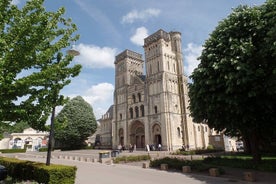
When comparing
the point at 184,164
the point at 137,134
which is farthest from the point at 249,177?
the point at 137,134

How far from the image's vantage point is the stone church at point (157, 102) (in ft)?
151

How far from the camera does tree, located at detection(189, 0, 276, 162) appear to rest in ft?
44.3

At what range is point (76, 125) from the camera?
168 ft

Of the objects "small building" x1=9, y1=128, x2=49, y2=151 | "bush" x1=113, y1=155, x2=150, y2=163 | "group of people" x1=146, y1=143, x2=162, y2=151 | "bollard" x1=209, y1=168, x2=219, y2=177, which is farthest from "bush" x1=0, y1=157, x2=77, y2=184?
"small building" x1=9, y1=128, x2=49, y2=151

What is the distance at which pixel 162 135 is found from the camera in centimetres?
4491

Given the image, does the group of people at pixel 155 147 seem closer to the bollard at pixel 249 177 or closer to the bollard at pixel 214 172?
the bollard at pixel 214 172

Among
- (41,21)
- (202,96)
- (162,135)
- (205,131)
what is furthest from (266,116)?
(205,131)

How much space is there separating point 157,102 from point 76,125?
63.7 ft

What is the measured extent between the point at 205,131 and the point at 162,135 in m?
12.7

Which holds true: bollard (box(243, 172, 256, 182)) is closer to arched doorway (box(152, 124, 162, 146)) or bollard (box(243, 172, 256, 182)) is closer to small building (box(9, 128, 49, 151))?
arched doorway (box(152, 124, 162, 146))

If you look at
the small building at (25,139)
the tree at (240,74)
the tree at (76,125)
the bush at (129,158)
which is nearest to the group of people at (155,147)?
the tree at (76,125)

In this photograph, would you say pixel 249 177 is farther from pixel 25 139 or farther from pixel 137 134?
pixel 25 139

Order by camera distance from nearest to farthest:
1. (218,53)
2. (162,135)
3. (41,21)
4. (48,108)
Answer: (41,21), (48,108), (218,53), (162,135)

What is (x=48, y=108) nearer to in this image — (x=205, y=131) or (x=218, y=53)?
(x=218, y=53)
